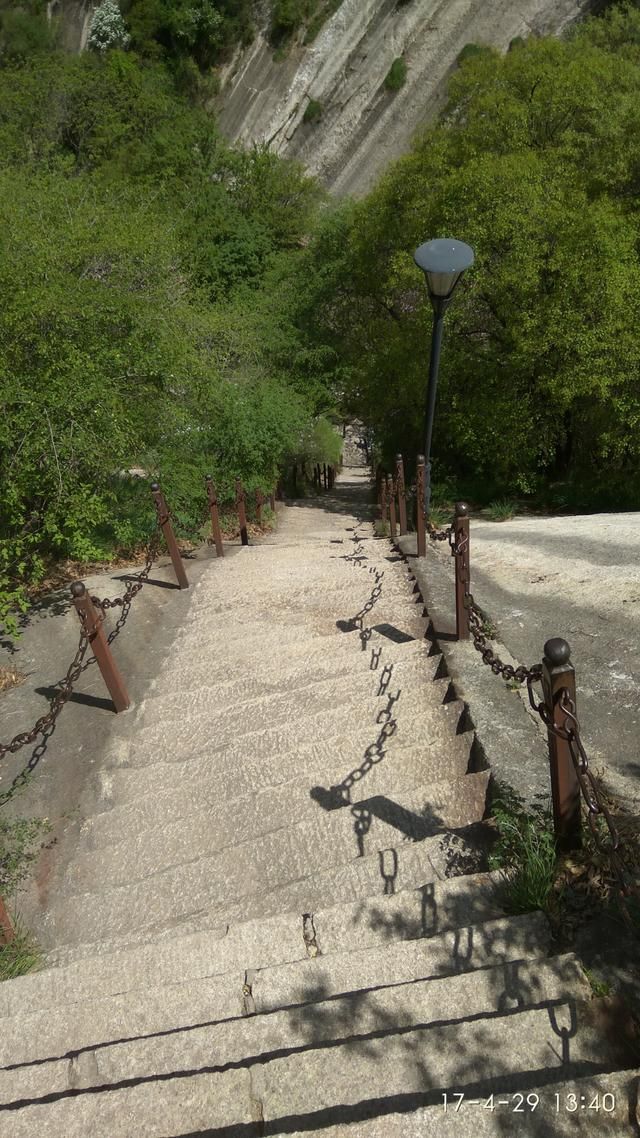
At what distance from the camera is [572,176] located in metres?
12.4

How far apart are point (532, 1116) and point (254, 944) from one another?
4.24 ft

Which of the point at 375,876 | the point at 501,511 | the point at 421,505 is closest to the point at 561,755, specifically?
the point at 375,876

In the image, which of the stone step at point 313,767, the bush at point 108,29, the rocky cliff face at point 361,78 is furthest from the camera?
the bush at point 108,29

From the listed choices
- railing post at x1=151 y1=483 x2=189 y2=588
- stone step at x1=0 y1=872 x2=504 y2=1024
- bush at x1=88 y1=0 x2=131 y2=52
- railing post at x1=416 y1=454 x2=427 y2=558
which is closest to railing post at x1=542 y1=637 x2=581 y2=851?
stone step at x1=0 y1=872 x2=504 y2=1024

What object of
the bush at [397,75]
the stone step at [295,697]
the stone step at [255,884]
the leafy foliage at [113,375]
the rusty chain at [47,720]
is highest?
the bush at [397,75]

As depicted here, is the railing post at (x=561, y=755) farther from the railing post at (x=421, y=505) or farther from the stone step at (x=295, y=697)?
the railing post at (x=421, y=505)

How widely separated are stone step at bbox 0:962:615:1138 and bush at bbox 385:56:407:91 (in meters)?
38.4

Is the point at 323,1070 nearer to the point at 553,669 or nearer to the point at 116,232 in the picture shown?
the point at 553,669

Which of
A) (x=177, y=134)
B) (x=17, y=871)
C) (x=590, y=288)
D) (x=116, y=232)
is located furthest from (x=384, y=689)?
(x=177, y=134)

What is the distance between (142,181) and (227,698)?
2232 centimetres

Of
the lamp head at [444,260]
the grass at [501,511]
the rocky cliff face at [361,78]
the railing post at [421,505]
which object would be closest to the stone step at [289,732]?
the railing post at [421,505]

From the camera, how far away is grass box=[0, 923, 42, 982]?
302cm

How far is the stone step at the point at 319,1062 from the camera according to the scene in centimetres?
180

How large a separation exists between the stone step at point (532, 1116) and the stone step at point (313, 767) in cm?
182
